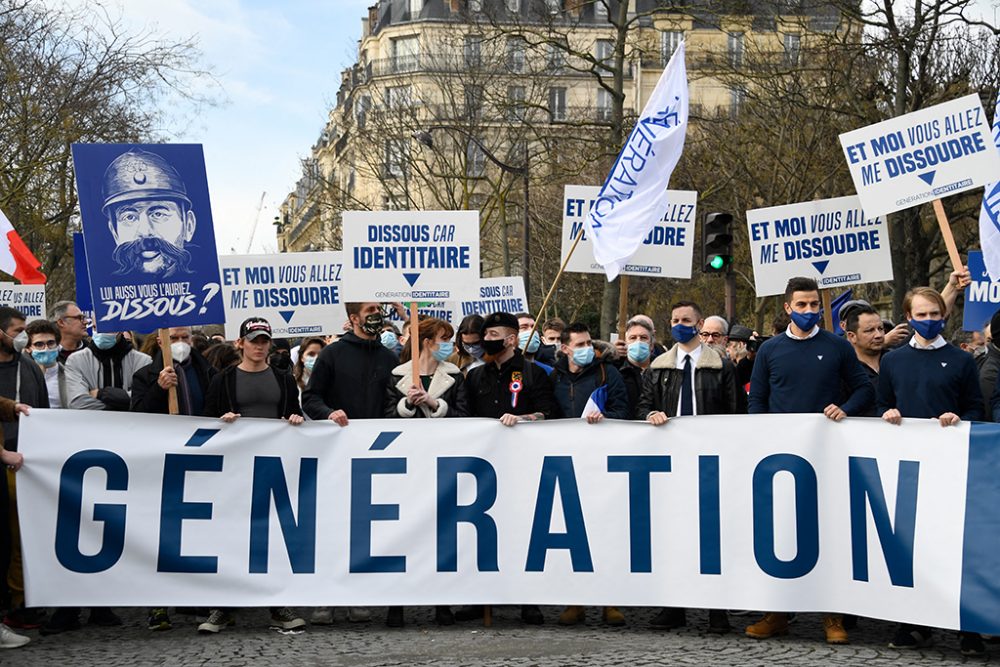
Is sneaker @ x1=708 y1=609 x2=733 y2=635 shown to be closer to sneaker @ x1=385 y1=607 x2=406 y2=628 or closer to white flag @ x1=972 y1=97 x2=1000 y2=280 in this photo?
sneaker @ x1=385 y1=607 x2=406 y2=628

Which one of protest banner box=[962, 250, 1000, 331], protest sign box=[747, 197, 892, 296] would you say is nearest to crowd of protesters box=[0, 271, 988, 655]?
protest sign box=[747, 197, 892, 296]

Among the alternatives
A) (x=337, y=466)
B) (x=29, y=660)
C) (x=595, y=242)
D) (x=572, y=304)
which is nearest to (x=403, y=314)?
(x=595, y=242)

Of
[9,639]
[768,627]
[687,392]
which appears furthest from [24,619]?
[768,627]

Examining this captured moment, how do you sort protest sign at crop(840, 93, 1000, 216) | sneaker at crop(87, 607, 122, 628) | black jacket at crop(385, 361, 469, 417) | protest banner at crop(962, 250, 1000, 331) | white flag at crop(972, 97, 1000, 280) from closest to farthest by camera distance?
sneaker at crop(87, 607, 122, 628) < black jacket at crop(385, 361, 469, 417) < white flag at crop(972, 97, 1000, 280) < protest sign at crop(840, 93, 1000, 216) < protest banner at crop(962, 250, 1000, 331)

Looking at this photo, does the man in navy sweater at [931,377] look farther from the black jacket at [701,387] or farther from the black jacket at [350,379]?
the black jacket at [350,379]

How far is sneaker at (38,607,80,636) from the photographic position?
28.7 feet

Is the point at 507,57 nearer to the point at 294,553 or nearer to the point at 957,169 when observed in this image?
the point at 957,169

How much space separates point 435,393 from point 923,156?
159 inches

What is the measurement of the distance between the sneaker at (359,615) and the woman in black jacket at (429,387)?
126 mm

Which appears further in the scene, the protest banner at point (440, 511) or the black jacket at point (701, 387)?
the black jacket at point (701, 387)

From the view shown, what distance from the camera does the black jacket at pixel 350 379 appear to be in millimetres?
9711

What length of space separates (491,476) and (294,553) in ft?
4.09

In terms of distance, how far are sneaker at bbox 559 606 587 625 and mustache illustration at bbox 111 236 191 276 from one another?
3.12 meters

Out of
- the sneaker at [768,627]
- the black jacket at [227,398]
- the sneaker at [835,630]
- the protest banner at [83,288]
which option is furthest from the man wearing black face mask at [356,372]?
the protest banner at [83,288]
